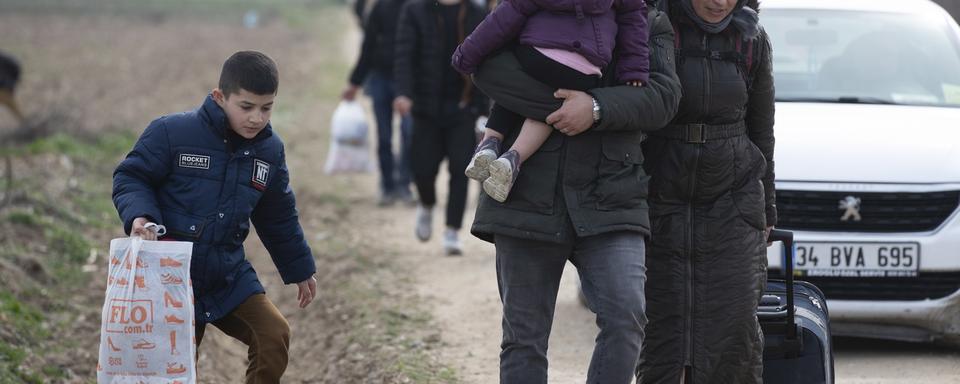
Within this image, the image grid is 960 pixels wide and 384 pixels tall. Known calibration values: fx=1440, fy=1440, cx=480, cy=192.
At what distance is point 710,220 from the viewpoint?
4883 millimetres

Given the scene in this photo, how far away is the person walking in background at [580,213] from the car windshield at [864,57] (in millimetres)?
3090

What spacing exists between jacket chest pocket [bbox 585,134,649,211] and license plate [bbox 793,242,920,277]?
90.2 inches

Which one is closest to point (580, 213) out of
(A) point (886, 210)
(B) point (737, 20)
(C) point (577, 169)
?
(C) point (577, 169)

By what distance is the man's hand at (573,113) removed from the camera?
171 inches

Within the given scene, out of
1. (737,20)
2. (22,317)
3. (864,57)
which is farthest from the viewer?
(864,57)

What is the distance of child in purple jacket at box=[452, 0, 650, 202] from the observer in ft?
14.3

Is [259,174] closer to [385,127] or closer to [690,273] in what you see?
[690,273]

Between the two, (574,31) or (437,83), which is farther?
(437,83)

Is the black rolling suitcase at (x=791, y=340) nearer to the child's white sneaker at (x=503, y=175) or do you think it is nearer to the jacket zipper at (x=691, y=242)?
the jacket zipper at (x=691, y=242)

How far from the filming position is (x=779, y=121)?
697 cm

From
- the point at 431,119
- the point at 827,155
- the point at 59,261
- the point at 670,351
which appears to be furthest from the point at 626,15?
the point at 59,261

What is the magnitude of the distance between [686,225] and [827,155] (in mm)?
2019

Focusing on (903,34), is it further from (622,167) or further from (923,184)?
(622,167)

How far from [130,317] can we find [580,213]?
1410 millimetres
